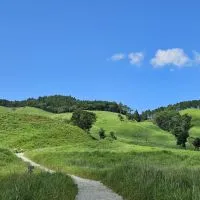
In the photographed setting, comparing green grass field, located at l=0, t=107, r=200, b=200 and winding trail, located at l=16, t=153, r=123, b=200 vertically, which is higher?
green grass field, located at l=0, t=107, r=200, b=200

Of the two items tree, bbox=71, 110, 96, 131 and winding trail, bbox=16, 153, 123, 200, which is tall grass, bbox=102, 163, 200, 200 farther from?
tree, bbox=71, 110, 96, 131

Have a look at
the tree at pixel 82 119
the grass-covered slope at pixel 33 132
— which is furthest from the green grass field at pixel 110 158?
the tree at pixel 82 119

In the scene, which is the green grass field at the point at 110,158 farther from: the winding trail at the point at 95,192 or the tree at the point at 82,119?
the tree at the point at 82,119

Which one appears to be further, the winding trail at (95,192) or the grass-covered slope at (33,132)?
the grass-covered slope at (33,132)

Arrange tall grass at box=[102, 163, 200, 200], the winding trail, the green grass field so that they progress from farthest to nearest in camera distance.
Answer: the winding trail
the green grass field
tall grass at box=[102, 163, 200, 200]

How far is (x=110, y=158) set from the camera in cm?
6309

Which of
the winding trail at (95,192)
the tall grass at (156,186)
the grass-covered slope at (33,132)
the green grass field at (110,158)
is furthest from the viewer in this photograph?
the grass-covered slope at (33,132)

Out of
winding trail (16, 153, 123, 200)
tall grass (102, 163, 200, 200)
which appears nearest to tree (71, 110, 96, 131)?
winding trail (16, 153, 123, 200)

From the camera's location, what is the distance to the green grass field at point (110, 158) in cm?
1977

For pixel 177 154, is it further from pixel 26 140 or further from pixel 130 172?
pixel 130 172

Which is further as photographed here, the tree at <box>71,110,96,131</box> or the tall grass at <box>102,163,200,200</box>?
the tree at <box>71,110,96,131</box>

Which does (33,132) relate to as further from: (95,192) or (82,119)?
(95,192)

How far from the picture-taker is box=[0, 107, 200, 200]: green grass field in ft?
64.8

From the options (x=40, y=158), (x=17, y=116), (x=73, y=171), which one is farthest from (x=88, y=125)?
(x=73, y=171)
